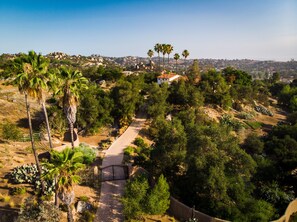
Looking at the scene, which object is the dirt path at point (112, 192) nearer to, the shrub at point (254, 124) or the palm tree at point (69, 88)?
the palm tree at point (69, 88)

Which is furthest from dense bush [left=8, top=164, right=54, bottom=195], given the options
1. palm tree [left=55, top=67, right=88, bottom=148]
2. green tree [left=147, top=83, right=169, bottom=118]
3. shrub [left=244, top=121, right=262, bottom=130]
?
shrub [left=244, top=121, right=262, bottom=130]

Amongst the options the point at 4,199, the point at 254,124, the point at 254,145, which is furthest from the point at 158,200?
the point at 254,124

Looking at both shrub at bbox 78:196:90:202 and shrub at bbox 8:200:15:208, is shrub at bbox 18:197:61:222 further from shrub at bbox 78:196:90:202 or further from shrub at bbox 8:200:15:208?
shrub at bbox 78:196:90:202

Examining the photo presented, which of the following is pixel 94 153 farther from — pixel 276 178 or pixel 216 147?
pixel 276 178

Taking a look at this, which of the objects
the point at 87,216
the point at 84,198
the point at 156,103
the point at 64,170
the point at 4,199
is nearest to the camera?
the point at 64,170

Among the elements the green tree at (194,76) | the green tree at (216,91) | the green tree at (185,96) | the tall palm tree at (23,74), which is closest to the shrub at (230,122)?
the green tree at (216,91)

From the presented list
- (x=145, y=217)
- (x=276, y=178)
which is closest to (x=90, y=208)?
(x=145, y=217)

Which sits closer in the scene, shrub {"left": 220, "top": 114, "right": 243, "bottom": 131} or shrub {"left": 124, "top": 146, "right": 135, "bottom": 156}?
shrub {"left": 124, "top": 146, "right": 135, "bottom": 156}

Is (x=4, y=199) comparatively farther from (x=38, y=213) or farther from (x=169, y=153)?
(x=169, y=153)
